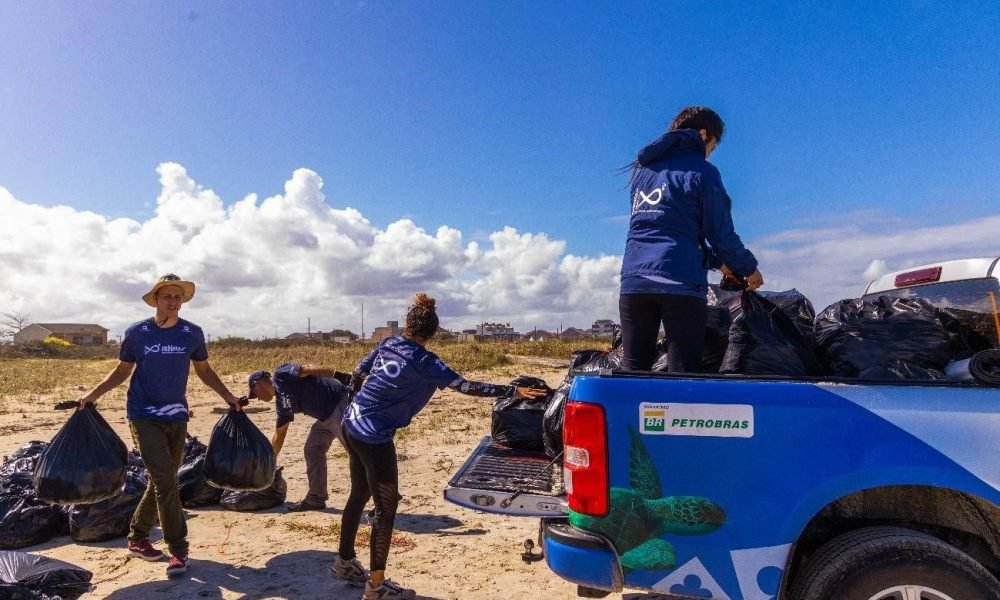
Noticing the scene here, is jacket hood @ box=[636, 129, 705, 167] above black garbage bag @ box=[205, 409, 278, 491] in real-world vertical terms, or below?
above

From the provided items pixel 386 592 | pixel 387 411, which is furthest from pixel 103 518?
pixel 387 411

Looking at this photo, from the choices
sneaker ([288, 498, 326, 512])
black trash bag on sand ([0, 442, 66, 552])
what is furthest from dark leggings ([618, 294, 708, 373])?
black trash bag on sand ([0, 442, 66, 552])

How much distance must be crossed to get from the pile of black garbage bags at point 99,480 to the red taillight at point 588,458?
3.27 metres

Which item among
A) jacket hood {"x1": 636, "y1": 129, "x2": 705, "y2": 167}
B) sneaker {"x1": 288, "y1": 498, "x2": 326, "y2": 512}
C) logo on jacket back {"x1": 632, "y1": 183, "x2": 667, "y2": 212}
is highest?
jacket hood {"x1": 636, "y1": 129, "x2": 705, "y2": 167}

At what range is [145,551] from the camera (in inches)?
191

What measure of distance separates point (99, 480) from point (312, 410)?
6.62 ft

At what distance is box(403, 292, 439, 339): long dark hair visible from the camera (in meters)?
4.04

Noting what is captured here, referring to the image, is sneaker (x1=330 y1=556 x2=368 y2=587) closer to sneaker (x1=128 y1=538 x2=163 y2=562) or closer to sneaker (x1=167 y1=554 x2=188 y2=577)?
sneaker (x1=167 y1=554 x2=188 y2=577)

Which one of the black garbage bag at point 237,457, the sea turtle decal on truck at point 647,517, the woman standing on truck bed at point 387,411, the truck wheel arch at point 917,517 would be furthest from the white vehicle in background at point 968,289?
the black garbage bag at point 237,457

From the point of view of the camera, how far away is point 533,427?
4031 millimetres

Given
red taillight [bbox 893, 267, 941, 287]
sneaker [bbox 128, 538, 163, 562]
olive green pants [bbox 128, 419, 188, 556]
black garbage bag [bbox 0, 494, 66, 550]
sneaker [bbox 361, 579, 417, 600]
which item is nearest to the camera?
red taillight [bbox 893, 267, 941, 287]

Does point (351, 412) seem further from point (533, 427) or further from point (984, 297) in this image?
point (984, 297)

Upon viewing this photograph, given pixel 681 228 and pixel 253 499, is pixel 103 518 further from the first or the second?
pixel 681 228

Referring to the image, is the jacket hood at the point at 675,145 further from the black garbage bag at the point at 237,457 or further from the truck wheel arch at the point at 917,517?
the black garbage bag at the point at 237,457
